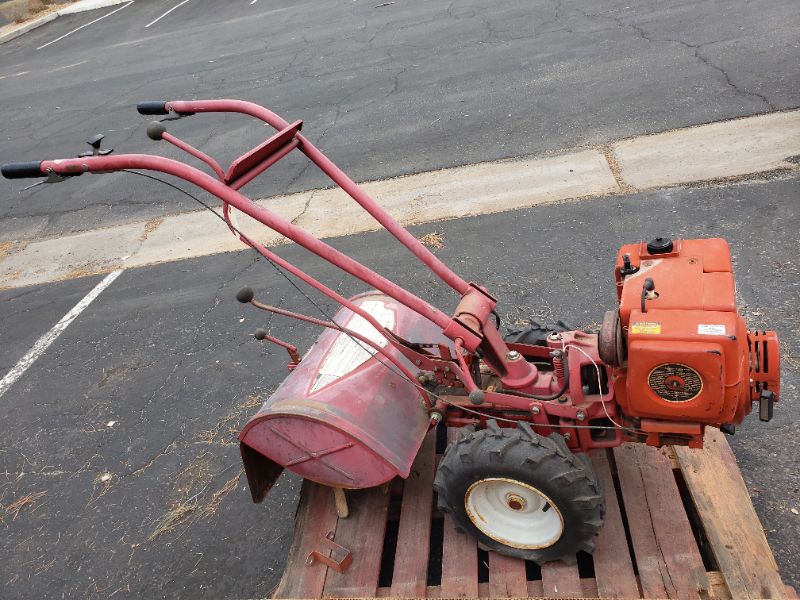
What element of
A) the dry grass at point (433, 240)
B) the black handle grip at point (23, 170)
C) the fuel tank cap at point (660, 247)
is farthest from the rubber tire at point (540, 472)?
the dry grass at point (433, 240)

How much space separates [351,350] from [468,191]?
11.0 ft

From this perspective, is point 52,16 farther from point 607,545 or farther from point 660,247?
point 607,545

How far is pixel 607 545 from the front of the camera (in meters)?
2.75

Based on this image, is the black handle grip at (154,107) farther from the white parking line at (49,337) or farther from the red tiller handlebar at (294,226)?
the white parking line at (49,337)

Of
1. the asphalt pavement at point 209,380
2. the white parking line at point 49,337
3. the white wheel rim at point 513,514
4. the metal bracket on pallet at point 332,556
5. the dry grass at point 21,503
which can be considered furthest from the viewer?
the white parking line at point 49,337

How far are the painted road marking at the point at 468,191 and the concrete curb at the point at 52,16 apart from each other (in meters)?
16.7

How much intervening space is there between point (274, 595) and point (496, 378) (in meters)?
1.38

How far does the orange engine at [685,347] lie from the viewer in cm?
221

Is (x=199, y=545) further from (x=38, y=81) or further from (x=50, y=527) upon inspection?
(x=38, y=81)

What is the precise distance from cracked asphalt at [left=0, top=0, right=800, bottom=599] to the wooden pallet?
285mm

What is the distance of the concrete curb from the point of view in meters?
20.2

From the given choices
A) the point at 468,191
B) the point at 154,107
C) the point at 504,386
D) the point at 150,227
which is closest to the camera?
the point at 504,386

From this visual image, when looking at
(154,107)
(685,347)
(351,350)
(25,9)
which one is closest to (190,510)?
(351,350)

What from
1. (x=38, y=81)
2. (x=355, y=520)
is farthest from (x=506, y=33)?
(x=38, y=81)
